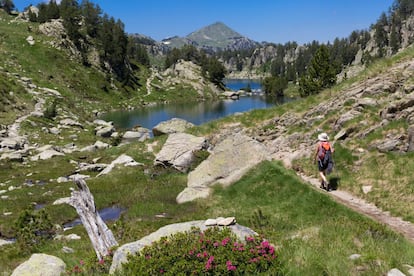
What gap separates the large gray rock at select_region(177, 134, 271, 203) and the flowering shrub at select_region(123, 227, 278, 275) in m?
15.5

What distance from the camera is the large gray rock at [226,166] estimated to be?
26922 mm

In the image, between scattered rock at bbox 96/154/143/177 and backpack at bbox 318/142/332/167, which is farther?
scattered rock at bbox 96/154/143/177

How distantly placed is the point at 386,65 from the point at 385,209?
19.6 meters

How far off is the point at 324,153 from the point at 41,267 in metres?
15.7

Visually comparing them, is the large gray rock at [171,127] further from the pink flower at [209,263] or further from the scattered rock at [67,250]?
the pink flower at [209,263]

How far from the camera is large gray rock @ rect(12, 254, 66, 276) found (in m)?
12.6

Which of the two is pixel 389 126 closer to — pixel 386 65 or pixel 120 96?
pixel 386 65

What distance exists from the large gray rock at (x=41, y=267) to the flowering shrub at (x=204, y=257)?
12.4ft

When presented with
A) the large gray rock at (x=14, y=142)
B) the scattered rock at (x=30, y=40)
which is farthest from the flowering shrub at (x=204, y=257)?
the scattered rock at (x=30, y=40)

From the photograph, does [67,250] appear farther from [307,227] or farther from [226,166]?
[226,166]

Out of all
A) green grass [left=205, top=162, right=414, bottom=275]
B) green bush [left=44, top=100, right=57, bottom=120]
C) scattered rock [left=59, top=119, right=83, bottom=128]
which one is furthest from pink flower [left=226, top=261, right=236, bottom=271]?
green bush [left=44, top=100, right=57, bottom=120]

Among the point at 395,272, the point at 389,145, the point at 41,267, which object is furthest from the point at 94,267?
the point at 389,145

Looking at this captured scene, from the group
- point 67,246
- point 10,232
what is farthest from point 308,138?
point 10,232

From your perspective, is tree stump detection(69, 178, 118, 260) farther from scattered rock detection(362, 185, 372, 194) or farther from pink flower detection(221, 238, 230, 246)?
scattered rock detection(362, 185, 372, 194)
